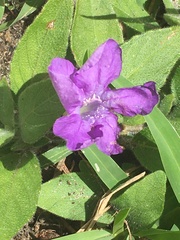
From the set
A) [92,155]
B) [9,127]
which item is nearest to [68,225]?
[92,155]

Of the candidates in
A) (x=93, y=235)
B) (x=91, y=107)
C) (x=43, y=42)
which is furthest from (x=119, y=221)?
(x=43, y=42)

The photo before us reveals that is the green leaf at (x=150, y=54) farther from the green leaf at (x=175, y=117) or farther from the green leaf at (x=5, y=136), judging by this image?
the green leaf at (x=5, y=136)

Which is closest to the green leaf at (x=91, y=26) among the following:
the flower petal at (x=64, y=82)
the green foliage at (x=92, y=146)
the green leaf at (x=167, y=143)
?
the green foliage at (x=92, y=146)

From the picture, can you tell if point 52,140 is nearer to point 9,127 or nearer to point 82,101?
point 9,127

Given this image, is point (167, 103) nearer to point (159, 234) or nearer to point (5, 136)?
point (159, 234)

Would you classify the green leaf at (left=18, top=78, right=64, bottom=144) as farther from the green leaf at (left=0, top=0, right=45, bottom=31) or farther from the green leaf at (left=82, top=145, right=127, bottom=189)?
the green leaf at (left=0, top=0, right=45, bottom=31)

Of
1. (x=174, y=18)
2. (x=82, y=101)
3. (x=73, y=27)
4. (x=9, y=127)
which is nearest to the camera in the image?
(x=82, y=101)

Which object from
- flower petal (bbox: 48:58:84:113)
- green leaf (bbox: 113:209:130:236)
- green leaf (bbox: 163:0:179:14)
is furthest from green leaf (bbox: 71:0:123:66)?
green leaf (bbox: 113:209:130:236)
